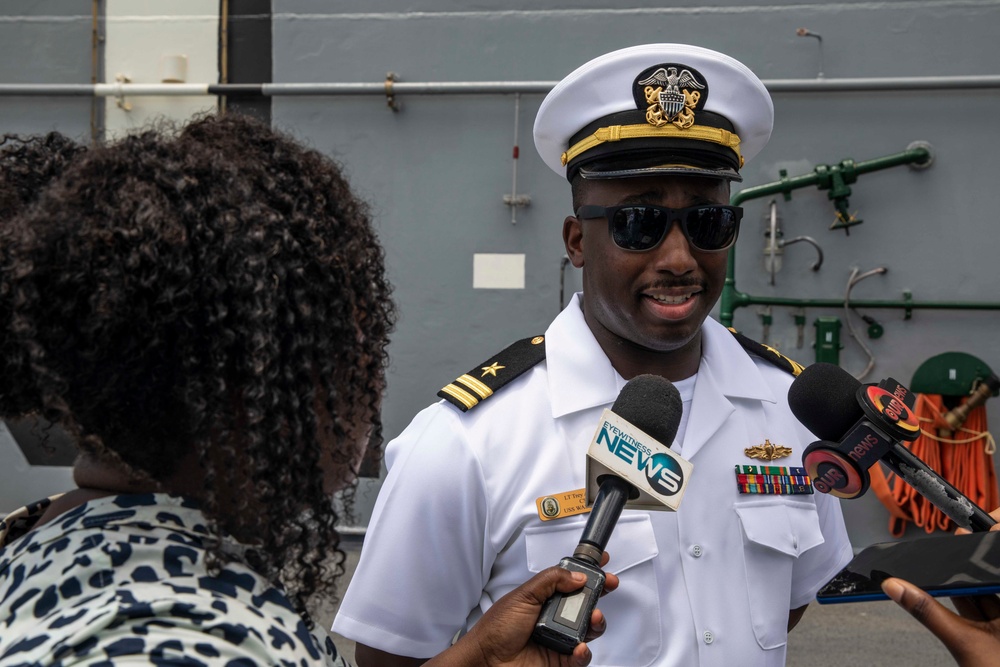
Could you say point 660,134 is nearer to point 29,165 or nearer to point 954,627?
point 954,627

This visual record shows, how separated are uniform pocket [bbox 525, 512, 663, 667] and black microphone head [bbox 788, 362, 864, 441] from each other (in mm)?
402

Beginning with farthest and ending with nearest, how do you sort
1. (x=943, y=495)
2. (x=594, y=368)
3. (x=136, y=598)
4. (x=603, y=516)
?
(x=594, y=368) < (x=943, y=495) < (x=603, y=516) < (x=136, y=598)

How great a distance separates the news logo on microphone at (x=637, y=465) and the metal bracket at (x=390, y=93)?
5.13 meters

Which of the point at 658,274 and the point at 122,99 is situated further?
the point at 122,99

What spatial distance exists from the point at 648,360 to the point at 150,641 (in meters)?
1.39

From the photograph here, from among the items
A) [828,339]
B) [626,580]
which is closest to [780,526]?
[626,580]

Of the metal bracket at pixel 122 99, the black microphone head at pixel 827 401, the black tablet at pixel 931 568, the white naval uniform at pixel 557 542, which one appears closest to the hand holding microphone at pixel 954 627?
the black tablet at pixel 931 568

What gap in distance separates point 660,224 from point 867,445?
69 centimetres

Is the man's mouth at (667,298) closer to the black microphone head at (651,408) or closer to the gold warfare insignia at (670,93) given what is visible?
the gold warfare insignia at (670,93)

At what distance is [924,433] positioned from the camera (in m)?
5.51

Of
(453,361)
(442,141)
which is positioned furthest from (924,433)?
(442,141)

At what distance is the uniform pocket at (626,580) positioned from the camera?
184cm

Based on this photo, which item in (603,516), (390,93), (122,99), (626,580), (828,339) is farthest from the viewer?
(122,99)

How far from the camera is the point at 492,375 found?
213 centimetres
